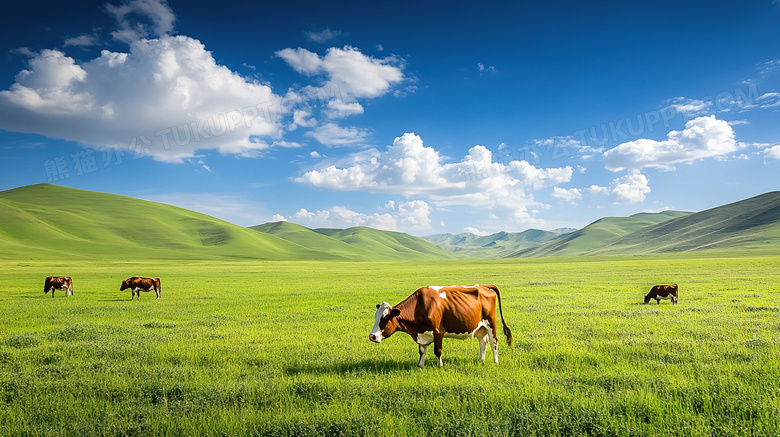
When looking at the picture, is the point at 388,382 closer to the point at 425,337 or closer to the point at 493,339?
the point at 425,337

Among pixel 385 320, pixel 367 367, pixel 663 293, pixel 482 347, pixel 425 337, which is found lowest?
pixel 663 293

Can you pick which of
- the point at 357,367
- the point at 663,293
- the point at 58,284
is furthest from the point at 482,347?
the point at 58,284

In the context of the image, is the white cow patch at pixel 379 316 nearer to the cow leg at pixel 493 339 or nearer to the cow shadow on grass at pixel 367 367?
the cow shadow on grass at pixel 367 367

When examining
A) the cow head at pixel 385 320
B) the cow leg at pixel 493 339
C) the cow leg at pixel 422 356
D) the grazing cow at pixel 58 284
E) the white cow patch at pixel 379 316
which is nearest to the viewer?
Result: the white cow patch at pixel 379 316

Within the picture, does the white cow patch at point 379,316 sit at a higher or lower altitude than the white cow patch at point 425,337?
higher

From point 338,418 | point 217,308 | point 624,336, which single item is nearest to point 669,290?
point 624,336

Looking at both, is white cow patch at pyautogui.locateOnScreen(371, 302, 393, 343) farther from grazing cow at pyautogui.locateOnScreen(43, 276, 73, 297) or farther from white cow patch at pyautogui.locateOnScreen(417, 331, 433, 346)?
grazing cow at pyautogui.locateOnScreen(43, 276, 73, 297)

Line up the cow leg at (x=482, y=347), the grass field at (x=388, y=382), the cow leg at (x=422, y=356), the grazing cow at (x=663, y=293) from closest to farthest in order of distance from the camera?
the grass field at (x=388, y=382) < the cow leg at (x=422, y=356) < the cow leg at (x=482, y=347) < the grazing cow at (x=663, y=293)

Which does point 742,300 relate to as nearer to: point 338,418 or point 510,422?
point 510,422

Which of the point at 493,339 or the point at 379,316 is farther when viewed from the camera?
the point at 493,339

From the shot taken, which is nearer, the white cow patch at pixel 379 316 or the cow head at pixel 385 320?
the white cow patch at pixel 379 316

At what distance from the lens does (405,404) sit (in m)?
7.54

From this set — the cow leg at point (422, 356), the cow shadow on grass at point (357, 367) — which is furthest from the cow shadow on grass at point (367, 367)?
the cow leg at point (422, 356)

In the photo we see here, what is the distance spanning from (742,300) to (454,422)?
26.2 m
